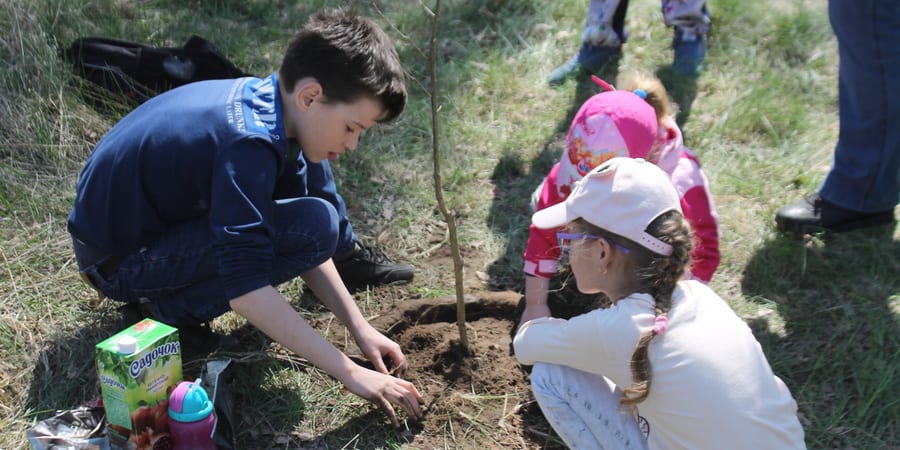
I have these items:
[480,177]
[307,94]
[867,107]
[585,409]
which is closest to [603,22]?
[480,177]

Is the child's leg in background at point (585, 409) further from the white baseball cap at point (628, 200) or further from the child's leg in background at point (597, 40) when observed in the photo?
Answer: the child's leg in background at point (597, 40)

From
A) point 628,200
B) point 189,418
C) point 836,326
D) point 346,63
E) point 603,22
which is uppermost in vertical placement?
point 346,63

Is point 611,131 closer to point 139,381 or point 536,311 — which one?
point 536,311

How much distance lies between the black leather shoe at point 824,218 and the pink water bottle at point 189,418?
98.8 inches

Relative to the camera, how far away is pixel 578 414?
2221mm

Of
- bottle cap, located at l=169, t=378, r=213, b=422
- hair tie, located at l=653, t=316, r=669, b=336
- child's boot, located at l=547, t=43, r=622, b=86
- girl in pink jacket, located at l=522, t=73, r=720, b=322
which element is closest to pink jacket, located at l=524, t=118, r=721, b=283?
girl in pink jacket, located at l=522, t=73, r=720, b=322

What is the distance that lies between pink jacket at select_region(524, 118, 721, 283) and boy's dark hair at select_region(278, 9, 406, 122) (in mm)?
815

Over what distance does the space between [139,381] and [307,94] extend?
94cm

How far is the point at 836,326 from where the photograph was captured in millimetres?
3021

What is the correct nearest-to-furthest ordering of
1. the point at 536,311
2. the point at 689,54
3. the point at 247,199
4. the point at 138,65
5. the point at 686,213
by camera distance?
the point at 247,199 → the point at 686,213 → the point at 536,311 → the point at 138,65 → the point at 689,54

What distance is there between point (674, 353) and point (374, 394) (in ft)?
3.07

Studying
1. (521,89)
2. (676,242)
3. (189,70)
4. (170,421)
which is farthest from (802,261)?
(189,70)

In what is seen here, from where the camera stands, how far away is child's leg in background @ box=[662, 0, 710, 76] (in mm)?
4715

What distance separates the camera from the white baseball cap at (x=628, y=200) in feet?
6.56
